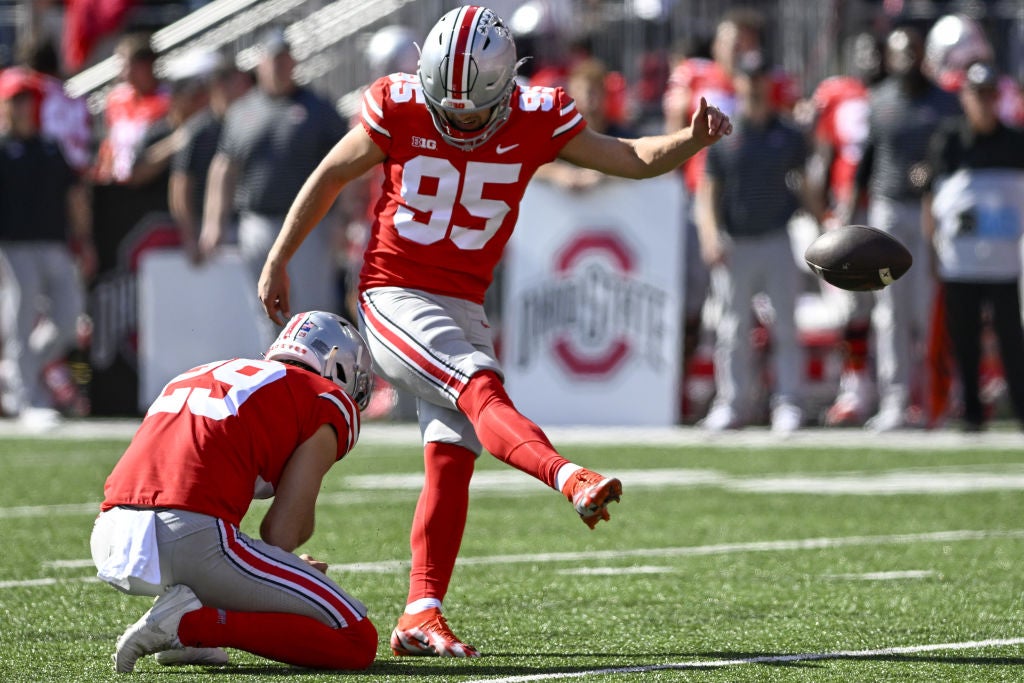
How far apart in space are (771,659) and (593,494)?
74 centimetres

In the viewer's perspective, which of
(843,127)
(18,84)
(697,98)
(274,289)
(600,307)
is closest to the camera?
(274,289)

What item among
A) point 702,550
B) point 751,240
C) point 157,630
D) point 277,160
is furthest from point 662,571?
point 277,160

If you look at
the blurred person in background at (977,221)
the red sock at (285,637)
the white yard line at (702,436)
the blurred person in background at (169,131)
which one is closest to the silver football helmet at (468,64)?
the red sock at (285,637)

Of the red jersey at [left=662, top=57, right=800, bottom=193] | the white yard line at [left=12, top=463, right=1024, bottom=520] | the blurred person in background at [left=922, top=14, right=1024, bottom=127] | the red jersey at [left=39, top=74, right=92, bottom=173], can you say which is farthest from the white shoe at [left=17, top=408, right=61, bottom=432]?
the blurred person in background at [left=922, top=14, right=1024, bottom=127]

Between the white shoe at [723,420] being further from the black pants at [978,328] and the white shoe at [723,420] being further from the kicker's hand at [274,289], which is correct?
the kicker's hand at [274,289]

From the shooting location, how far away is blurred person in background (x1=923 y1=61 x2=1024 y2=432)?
1085 centimetres

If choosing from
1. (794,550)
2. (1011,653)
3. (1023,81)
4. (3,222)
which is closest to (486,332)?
(1011,653)

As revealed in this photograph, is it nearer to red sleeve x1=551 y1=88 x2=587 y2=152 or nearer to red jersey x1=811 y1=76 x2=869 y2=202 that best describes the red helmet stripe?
red sleeve x1=551 y1=88 x2=587 y2=152

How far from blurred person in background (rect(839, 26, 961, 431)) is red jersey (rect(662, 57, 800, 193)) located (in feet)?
2.38

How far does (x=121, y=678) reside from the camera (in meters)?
4.34

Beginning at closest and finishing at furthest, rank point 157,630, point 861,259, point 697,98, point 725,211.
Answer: point 157,630, point 861,259, point 725,211, point 697,98

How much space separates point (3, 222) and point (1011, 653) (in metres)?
8.61

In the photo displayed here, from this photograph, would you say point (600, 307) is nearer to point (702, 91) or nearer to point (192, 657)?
point (702, 91)

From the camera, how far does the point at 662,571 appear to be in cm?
623
